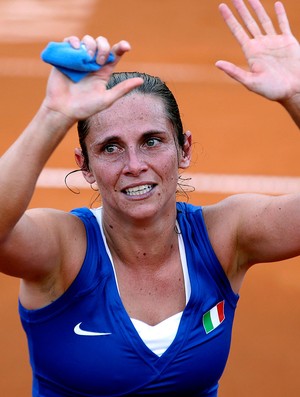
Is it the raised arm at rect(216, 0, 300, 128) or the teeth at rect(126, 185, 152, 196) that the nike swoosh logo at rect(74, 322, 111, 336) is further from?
the raised arm at rect(216, 0, 300, 128)

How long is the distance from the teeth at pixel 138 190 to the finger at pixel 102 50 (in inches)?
19.5

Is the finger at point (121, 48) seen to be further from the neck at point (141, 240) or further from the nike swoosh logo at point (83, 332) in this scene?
the nike swoosh logo at point (83, 332)

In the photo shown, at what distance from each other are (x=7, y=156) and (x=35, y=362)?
2.75 ft

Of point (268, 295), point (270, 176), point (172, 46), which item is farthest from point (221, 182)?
point (172, 46)

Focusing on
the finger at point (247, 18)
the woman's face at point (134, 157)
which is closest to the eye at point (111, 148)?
the woman's face at point (134, 157)

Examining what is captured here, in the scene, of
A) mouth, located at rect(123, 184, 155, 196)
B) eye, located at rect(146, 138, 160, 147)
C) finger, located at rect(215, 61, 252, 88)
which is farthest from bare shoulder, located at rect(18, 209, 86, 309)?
finger, located at rect(215, 61, 252, 88)

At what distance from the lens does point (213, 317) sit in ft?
11.3

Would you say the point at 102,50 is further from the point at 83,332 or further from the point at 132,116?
the point at 83,332

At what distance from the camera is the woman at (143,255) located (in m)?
3.08

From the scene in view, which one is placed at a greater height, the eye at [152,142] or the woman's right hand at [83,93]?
the woman's right hand at [83,93]

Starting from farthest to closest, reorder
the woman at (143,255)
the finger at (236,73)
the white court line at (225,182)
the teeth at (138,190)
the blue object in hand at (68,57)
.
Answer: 1. the white court line at (225,182)
2. the teeth at (138,190)
3. the woman at (143,255)
4. the finger at (236,73)
5. the blue object in hand at (68,57)

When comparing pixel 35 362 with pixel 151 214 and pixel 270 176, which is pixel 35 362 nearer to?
pixel 151 214

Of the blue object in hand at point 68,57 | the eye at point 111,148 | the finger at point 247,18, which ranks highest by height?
the finger at point 247,18

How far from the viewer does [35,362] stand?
341 cm
